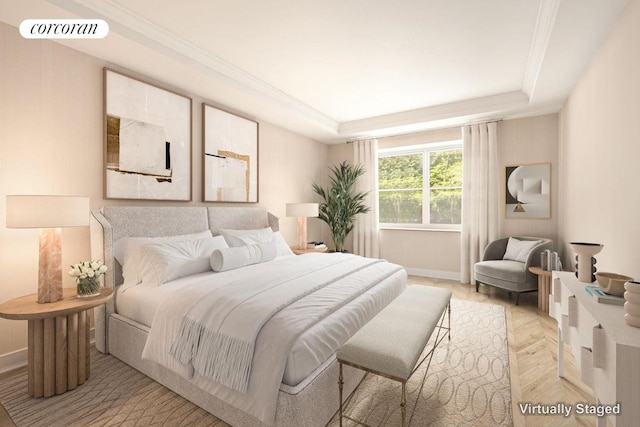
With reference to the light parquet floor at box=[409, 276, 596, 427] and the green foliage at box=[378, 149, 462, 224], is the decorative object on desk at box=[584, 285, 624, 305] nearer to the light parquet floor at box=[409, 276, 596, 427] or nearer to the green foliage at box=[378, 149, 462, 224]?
the light parquet floor at box=[409, 276, 596, 427]

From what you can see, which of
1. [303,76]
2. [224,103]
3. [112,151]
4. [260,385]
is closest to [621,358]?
[260,385]

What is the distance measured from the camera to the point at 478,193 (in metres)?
4.66

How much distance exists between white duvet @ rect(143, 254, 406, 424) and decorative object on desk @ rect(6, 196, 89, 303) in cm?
82

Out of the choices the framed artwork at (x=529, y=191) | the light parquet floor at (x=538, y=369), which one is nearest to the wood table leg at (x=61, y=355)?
the light parquet floor at (x=538, y=369)

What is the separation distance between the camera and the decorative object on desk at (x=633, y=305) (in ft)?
4.04

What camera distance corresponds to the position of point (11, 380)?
82.2 inches

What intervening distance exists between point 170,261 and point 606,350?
277cm

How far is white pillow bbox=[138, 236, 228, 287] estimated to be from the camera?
7.77 feet

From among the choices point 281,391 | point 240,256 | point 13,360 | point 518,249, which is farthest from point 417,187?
point 13,360

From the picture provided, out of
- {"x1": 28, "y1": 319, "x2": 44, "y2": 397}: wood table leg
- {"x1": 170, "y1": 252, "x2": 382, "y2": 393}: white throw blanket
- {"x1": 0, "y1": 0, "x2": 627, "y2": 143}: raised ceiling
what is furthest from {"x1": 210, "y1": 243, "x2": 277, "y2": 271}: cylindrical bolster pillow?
{"x1": 0, "y1": 0, "x2": 627, "y2": 143}: raised ceiling

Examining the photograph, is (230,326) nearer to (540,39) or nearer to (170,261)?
(170,261)

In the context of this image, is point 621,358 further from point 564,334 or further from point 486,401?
point 486,401

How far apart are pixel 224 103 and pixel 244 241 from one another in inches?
75.0

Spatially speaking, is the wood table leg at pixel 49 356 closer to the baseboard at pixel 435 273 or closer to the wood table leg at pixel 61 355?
the wood table leg at pixel 61 355
